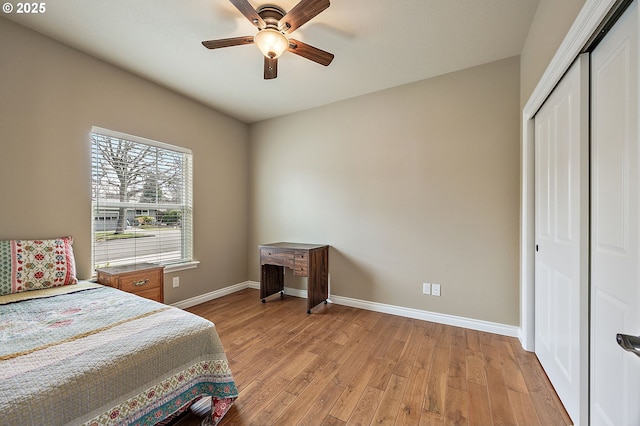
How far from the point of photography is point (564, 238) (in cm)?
151

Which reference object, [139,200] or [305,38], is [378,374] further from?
[139,200]

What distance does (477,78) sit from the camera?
8.39 feet

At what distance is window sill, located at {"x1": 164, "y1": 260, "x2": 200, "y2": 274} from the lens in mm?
3013

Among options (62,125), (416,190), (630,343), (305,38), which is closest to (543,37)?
(416,190)

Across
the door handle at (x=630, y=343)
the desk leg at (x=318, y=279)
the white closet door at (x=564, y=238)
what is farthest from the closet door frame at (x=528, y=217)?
the desk leg at (x=318, y=279)

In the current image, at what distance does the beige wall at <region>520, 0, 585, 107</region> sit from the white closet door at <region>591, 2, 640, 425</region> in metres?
0.25

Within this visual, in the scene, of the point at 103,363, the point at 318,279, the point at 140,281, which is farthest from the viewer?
the point at 318,279

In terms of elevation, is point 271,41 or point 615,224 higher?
point 271,41

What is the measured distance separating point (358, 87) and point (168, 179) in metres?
2.49

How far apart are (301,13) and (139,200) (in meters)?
2.48

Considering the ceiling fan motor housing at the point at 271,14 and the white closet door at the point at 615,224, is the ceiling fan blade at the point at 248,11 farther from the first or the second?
the white closet door at the point at 615,224

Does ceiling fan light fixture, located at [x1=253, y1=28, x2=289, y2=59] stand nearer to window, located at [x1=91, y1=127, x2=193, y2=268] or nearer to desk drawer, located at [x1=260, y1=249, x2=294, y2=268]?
window, located at [x1=91, y1=127, x2=193, y2=268]

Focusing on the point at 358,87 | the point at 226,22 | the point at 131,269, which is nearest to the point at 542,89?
the point at 358,87

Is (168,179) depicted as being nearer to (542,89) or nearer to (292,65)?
(292,65)
